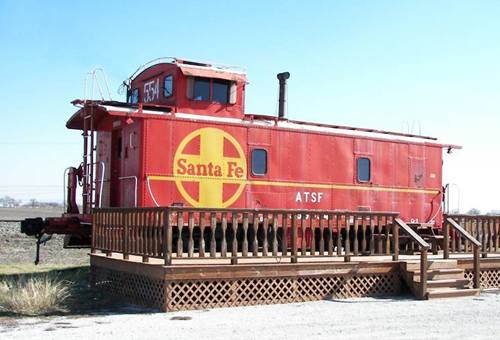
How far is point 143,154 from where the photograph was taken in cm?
1420

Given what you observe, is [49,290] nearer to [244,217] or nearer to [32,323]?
[32,323]

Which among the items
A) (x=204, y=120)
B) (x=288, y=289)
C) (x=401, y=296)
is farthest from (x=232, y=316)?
(x=204, y=120)

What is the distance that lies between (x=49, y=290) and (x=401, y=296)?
672cm

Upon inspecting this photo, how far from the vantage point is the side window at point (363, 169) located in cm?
1736

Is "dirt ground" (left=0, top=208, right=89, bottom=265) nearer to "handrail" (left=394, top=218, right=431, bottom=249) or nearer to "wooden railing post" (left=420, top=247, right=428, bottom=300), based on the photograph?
"handrail" (left=394, top=218, right=431, bottom=249)

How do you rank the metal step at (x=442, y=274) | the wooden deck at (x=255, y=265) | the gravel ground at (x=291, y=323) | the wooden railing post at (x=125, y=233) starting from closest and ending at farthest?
the gravel ground at (x=291, y=323), the wooden deck at (x=255, y=265), the wooden railing post at (x=125, y=233), the metal step at (x=442, y=274)

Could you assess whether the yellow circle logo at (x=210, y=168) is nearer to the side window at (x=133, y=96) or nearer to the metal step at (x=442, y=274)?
the side window at (x=133, y=96)

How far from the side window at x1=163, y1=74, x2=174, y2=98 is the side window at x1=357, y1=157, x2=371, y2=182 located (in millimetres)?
5313

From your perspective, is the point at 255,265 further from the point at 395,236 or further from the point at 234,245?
the point at 395,236

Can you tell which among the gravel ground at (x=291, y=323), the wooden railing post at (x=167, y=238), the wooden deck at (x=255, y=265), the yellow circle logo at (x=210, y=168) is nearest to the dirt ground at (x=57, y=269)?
the wooden deck at (x=255, y=265)

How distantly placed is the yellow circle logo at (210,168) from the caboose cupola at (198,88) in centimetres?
69

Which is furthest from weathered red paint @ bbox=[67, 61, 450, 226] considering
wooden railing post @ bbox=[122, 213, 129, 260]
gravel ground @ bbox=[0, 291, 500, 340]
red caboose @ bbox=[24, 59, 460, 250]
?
gravel ground @ bbox=[0, 291, 500, 340]

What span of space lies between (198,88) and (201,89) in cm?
8

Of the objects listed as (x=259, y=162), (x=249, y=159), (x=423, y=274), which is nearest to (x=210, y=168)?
(x=249, y=159)
